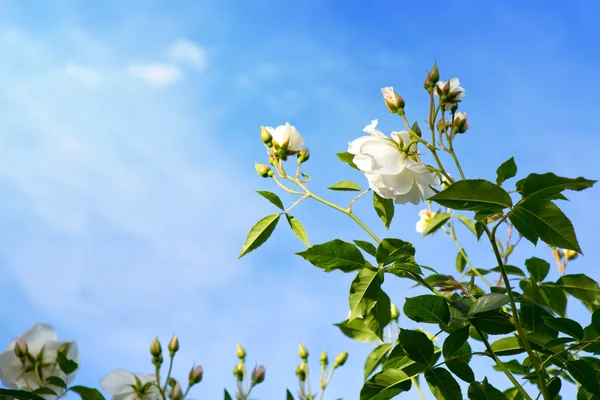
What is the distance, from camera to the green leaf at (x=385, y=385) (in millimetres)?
1283

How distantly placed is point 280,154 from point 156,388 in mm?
782

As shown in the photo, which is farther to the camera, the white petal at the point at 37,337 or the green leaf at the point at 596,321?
the white petal at the point at 37,337

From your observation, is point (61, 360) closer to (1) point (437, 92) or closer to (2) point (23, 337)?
(2) point (23, 337)

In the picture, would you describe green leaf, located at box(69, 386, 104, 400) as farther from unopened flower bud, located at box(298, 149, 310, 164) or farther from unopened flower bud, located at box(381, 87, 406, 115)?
unopened flower bud, located at box(381, 87, 406, 115)

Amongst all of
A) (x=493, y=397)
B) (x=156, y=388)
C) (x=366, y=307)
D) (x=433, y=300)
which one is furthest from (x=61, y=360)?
(x=493, y=397)

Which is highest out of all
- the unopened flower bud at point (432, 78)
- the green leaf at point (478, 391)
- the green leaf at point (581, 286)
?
the unopened flower bud at point (432, 78)

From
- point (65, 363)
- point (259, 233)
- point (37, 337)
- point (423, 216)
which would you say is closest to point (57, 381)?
point (65, 363)

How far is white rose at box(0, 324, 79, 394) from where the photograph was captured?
5.10 feet

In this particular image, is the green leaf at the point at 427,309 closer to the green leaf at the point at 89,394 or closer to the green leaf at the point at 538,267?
the green leaf at the point at 538,267

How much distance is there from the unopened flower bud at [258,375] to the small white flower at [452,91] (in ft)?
3.59

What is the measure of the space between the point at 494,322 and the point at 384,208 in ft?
1.55

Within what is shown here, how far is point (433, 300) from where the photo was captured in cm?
124

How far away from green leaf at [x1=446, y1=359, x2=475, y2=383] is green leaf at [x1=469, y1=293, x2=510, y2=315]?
0.15 m

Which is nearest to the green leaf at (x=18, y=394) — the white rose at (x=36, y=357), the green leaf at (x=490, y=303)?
the white rose at (x=36, y=357)
